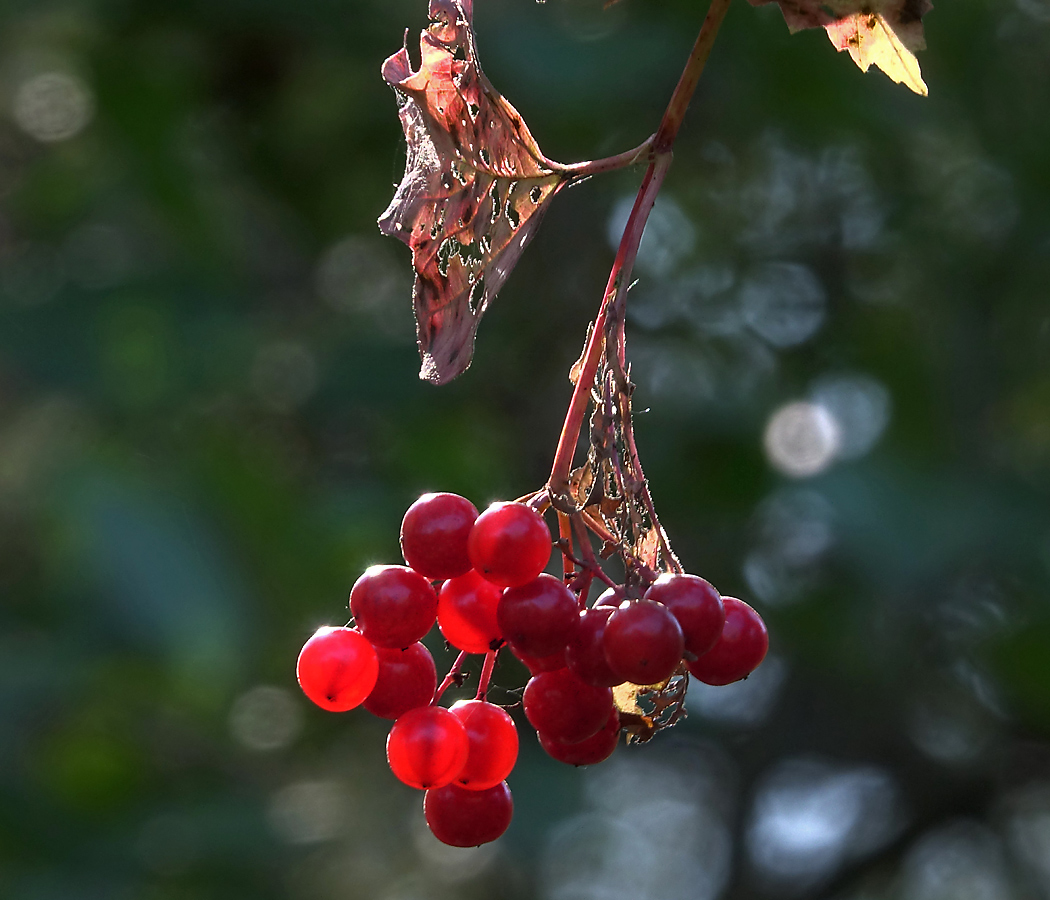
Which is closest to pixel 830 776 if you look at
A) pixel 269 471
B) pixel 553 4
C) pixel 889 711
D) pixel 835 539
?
pixel 889 711

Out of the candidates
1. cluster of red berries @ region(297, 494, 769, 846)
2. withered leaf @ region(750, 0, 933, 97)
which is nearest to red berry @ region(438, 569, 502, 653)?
cluster of red berries @ region(297, 494, 769, 846)

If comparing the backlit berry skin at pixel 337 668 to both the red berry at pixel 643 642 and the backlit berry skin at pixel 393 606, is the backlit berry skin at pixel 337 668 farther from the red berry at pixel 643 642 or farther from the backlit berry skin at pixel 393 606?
the red berry at pixel 643 642

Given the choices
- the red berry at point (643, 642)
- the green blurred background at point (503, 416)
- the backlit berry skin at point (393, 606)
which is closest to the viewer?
the red berry at point (643, 642)

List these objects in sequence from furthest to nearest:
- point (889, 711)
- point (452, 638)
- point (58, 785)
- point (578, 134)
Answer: point (889, 711) < point (578, 134) < point (58, 785) < point (452, 638)

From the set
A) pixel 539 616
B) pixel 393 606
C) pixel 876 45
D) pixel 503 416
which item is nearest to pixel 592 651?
pixel 539 616

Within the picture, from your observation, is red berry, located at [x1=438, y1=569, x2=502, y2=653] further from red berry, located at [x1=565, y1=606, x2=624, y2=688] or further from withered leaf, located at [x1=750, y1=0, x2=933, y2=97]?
withered leaf, located at [x1=750, y1=0, x2=933, y2=97]

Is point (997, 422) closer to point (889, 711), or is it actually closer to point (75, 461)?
point (889, 711)

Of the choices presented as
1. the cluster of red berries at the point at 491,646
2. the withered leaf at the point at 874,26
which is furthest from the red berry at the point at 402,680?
the withered leaf at the point at 874,26
